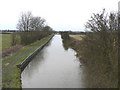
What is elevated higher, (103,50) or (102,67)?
(103,50)

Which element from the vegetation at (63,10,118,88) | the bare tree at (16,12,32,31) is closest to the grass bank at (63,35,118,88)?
the vegetation at (63,10,118,88)

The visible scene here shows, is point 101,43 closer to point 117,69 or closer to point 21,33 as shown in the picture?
point 117,69

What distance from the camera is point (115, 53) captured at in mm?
4492

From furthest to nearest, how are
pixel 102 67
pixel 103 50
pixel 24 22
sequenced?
pixel 24 22 → pixel 103 50 → pixel 102 67

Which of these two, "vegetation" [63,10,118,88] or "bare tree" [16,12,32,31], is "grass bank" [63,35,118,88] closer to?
"vegetation" [63,10,118,88]

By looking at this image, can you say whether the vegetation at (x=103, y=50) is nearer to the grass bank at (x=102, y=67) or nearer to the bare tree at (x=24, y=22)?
the grass bank at (x=102, y=67)

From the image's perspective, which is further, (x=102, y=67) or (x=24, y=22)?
(x=24, y=22)

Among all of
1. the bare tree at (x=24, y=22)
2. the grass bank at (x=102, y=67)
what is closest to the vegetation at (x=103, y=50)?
the grass bank at (x=102, y=67)

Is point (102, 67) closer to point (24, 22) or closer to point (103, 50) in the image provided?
point (103, 50)

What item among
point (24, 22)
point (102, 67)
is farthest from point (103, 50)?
point (24, 22)

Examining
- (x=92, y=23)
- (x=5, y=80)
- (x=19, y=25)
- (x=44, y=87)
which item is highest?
(x=19, y=25)

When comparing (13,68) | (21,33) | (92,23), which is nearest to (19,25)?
(21,33)

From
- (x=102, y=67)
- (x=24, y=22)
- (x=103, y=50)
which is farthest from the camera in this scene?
(x=24, y=22)

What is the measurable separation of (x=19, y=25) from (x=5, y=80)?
95.2 feet
